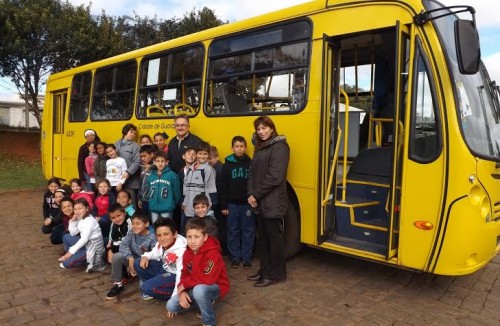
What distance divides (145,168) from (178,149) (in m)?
0.56

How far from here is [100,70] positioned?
767 cm

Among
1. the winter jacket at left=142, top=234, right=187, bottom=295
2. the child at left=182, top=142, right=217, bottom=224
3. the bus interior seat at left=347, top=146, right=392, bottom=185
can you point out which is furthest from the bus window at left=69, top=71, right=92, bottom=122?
the bus interior seat at left=347, top=146, right=392, bottom=185

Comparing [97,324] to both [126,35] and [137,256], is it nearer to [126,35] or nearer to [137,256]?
[137,256]

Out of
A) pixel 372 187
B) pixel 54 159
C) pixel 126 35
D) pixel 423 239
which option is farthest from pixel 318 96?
pixel 126 35

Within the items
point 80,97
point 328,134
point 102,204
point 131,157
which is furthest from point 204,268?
point 80,97

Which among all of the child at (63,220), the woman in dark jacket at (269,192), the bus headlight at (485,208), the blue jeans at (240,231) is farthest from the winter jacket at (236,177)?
the bus headlight at (485,208)

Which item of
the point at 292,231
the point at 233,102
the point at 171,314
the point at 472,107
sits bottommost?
the point at 171,314

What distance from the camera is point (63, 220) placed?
18.1ft

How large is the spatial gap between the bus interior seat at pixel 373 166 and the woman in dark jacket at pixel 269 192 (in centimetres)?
94

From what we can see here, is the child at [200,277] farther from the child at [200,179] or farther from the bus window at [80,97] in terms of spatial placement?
the bus window at [80,97]

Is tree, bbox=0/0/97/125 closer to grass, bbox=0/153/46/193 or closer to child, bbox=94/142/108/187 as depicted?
grass, bbox=0/153/46/193

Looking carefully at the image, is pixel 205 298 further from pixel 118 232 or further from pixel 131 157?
pixel 131 157

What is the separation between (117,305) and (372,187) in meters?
2.86

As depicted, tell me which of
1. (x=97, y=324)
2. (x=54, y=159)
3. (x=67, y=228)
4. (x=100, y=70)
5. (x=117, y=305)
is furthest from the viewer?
(x=54, y=159)
